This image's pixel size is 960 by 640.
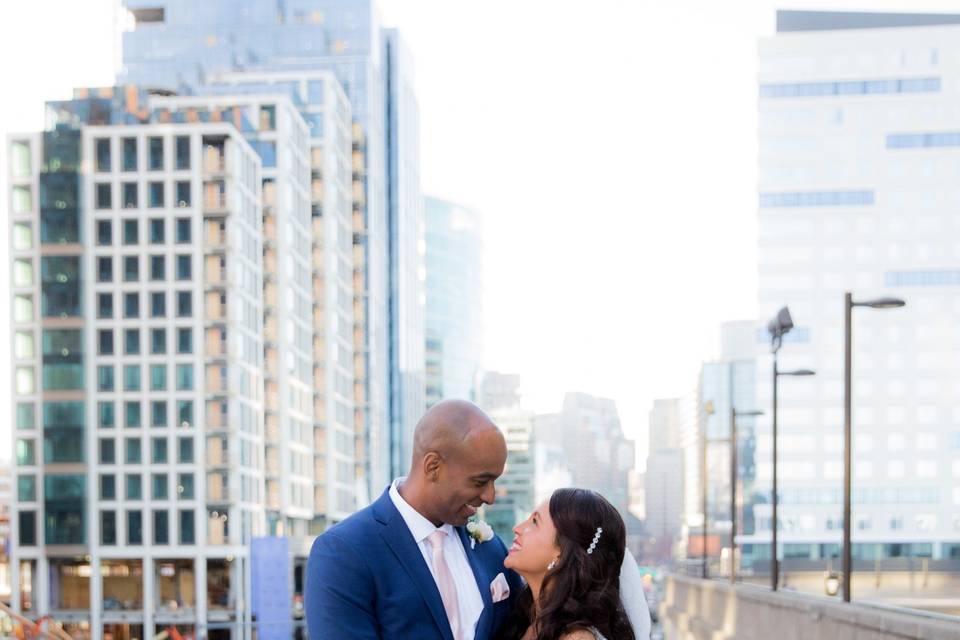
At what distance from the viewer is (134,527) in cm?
8031

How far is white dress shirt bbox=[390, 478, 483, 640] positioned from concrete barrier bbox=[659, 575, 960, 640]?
504cm

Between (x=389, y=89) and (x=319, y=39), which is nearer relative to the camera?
(x=319, y=39)

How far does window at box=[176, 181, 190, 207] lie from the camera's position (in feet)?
270

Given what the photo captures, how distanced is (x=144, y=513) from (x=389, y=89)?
2481 inches

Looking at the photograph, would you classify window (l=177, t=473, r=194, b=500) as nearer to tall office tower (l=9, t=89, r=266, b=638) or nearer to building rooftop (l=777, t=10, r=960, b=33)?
tall office tower (l=9, t=89, r=266, b=638)

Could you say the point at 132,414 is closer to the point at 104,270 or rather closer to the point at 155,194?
the point at 104,270

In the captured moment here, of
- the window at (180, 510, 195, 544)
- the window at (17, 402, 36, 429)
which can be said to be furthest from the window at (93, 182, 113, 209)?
the window at (180, 510, 195, 544)

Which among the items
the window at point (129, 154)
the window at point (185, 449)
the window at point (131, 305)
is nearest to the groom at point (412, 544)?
the window at point (185, 449)

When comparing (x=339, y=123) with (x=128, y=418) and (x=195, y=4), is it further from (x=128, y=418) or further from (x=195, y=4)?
(x=128, y=418)

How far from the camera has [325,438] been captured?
101 metres

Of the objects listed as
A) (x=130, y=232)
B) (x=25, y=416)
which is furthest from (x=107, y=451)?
(x=130, y=232)

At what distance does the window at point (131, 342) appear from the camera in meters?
81.7

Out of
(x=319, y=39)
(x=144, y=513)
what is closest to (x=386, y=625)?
(x=144, y=513)

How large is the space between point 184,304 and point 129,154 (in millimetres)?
9836
